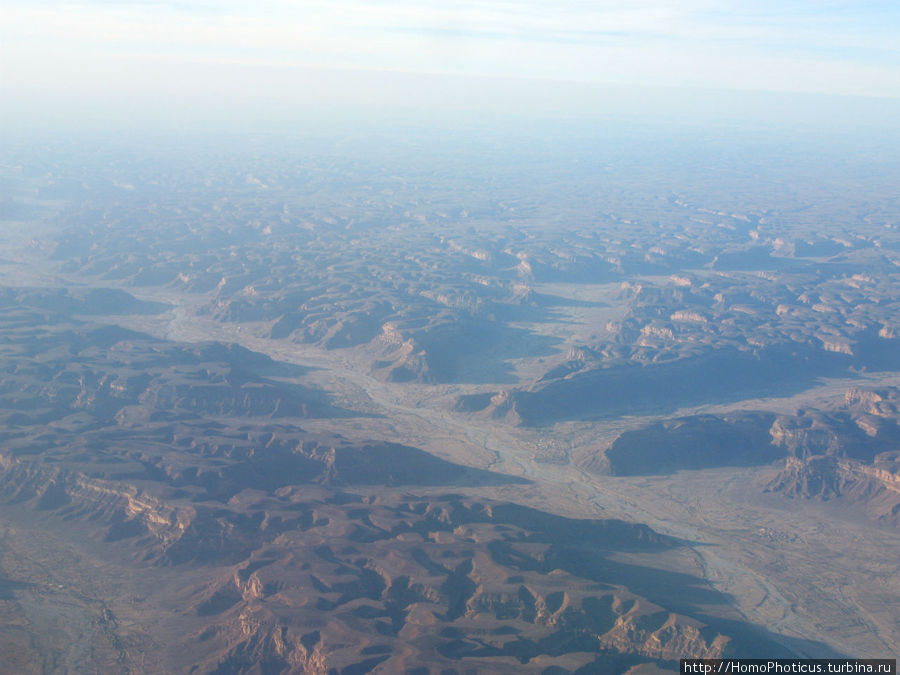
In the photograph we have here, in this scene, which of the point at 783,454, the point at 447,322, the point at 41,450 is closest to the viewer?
the point at 41,450

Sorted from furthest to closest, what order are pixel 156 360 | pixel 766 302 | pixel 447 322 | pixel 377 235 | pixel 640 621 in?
pixel 377 235 < pixel 766 302 < pixel 447 322 < pixel 156 360 < pixel 640 621

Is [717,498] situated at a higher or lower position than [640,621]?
lower

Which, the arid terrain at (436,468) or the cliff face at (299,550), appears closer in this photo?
the cliff face at (299,550)

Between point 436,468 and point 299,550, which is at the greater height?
point 299,550

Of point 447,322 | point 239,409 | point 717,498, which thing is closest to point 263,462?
point 239,409

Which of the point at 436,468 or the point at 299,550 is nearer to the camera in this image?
the point at 299,550

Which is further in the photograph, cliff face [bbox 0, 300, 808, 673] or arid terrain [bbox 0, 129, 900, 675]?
arid terrain [bbox 0, 129, 900, 675]

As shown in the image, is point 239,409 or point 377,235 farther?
point 377,235

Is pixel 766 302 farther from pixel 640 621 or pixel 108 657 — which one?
pixel 108 657
